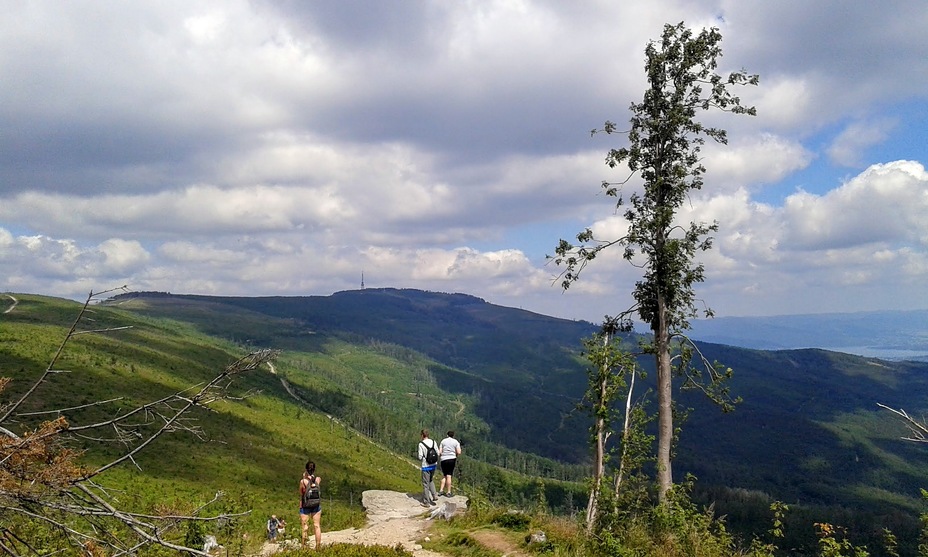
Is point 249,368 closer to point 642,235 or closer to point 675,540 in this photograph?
point 675,540

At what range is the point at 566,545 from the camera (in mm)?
13195

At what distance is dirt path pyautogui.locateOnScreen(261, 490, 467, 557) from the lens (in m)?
16.8

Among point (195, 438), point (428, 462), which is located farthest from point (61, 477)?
point (195, 438)

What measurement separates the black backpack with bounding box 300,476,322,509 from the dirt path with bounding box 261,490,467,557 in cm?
174

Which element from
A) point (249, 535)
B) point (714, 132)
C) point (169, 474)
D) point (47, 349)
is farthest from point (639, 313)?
point (47, 349)

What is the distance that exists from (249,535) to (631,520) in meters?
15.1

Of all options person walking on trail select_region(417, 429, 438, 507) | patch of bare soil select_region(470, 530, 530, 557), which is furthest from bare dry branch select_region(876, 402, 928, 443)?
person walking on trail select_region(417, 429, 438, 507)

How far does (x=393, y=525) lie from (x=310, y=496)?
4.15m

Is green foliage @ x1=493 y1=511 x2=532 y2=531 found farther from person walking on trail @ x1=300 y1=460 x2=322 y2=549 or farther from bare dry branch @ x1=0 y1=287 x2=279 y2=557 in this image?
bare dry branch @ x1=0 y1=287 x2=279 y2=557

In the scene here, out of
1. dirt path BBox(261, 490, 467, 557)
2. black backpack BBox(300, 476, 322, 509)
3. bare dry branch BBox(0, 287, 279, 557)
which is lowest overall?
dirt path BBox(261, 490, 467, 557)

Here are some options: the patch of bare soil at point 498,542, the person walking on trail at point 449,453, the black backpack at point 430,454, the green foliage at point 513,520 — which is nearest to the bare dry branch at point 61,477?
the patch of bare soil at point 498,542

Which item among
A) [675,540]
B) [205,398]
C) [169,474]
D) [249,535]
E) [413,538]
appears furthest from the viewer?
[169,474]

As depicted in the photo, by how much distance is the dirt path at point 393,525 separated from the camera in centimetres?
1675

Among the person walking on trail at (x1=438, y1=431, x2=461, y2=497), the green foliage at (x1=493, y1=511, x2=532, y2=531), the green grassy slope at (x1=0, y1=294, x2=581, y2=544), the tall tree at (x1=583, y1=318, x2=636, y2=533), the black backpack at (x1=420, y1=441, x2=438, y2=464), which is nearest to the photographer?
the tall tree at (x1=583, y1=318, x2=636, y2=533)
